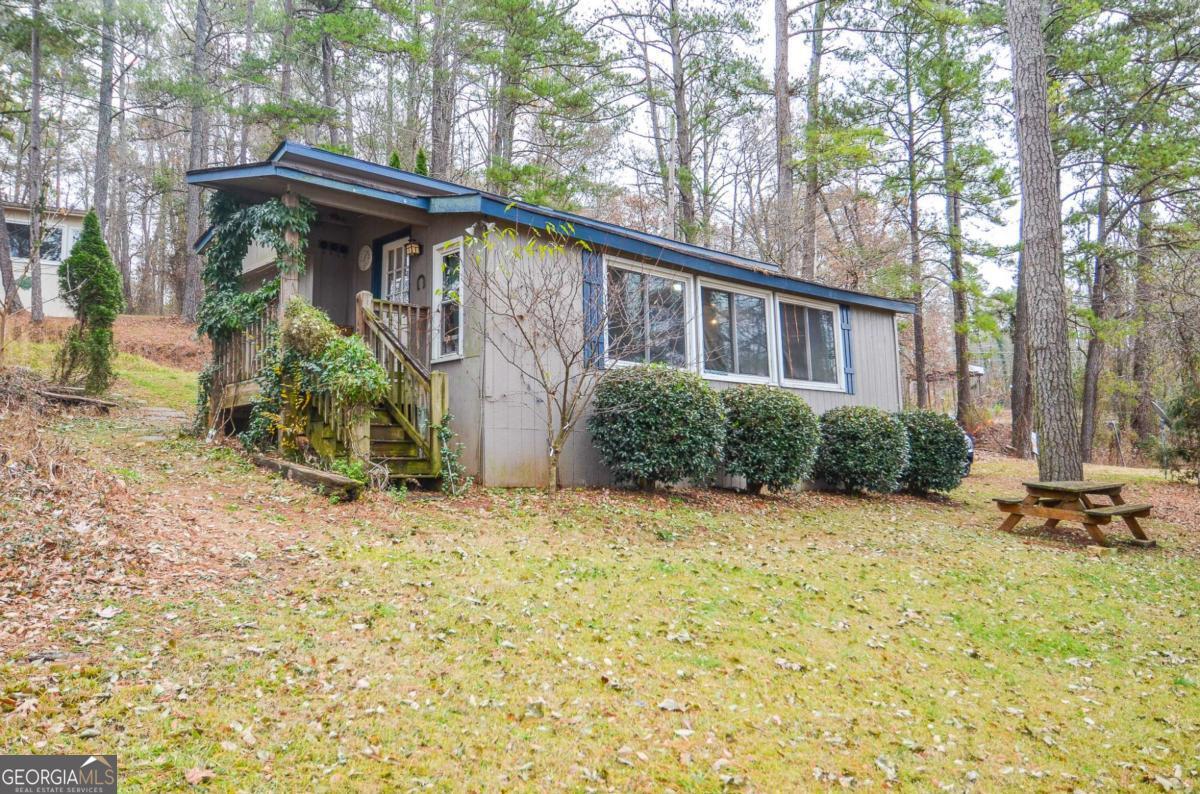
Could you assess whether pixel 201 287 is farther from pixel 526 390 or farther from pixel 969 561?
pixel 969 561

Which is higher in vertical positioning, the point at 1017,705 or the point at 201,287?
the point at 201,287

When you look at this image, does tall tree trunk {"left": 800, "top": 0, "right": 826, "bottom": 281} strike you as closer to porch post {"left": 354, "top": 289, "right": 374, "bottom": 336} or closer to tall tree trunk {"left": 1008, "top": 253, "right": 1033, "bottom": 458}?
tall tree trunk {"left": 1008, "top": 253, "right": 1033, "bottom": 458}

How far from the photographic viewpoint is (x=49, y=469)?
588 cm

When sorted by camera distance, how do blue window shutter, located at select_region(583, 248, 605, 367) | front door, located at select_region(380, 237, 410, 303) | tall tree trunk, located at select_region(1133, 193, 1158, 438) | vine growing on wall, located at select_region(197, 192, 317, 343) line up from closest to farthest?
blue window shutter, located at select_region(583, 248, 605, 367) → vine growing on wall, located at select_region(197, 192, 317, 343) → front door, located at select_region(380, 237, 410, 303) → tall tree trunk, located at select_region(1133, 193, 1158, 438)

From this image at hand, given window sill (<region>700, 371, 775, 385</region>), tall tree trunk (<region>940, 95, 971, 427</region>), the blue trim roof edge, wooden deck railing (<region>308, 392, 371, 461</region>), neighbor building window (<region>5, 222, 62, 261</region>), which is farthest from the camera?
neighbor building window (<region>5, 222, 62, 261</region>)

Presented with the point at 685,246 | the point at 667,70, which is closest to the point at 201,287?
the point at 667,70

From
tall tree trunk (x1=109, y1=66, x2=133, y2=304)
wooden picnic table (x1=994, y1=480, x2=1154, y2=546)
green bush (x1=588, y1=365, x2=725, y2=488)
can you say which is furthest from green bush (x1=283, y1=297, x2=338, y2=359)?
tall tree trunk (x1=109, y1=66, x2=133, y2=304)

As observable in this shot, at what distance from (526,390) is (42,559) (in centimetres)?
513

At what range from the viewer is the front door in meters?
9.95

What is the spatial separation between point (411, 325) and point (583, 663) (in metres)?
6.31

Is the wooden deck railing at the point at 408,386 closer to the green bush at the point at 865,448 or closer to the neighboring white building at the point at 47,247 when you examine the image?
the green bush at the point at 865,448

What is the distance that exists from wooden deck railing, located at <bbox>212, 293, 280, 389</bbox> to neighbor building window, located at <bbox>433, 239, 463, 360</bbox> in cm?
198

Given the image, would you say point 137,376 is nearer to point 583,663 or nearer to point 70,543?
point 70,543

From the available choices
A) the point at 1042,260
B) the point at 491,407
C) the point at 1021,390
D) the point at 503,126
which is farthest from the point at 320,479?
the point at 1021,390
